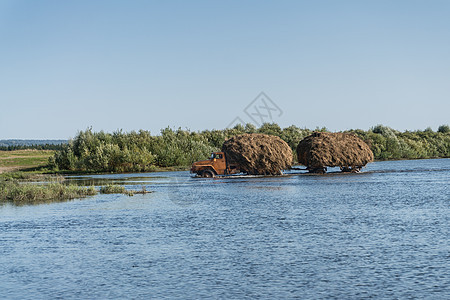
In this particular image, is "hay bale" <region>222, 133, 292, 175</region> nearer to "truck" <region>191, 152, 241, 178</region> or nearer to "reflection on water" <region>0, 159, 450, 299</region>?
"truck" <region>191, 152, 241, 178</region>

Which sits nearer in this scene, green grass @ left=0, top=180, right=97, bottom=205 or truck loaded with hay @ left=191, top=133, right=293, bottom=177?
green grass @ left=0, top=180, right=97, bottom=205

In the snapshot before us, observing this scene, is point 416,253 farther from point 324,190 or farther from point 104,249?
point 324,190

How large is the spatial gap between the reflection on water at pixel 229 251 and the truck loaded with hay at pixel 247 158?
1035 inches

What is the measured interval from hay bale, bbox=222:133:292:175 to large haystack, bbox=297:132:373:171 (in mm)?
2453

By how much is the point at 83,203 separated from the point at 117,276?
19.3 m

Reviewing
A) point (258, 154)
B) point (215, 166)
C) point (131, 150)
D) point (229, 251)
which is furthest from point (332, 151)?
point (229, 251)

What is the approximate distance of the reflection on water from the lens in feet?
39.9

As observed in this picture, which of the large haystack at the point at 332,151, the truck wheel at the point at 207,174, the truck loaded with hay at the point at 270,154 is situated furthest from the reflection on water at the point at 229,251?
the large haystack at the point at 332,151

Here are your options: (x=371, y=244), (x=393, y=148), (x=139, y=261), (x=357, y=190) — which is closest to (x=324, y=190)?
(x=357, y=190)

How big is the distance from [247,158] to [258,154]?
4.06ft

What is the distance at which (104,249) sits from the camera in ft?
55.9

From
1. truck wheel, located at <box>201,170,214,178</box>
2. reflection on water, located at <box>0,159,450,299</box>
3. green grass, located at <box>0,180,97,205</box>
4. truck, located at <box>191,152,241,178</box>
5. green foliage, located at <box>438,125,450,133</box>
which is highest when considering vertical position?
green foliage, located at <box>438,125,450,133</box>

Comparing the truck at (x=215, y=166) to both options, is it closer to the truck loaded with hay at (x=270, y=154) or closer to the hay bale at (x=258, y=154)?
the truck loaded with hay at (x=270, y=154)

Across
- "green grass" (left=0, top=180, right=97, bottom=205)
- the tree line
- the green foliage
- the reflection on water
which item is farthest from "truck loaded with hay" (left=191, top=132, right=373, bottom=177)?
the green foliage
